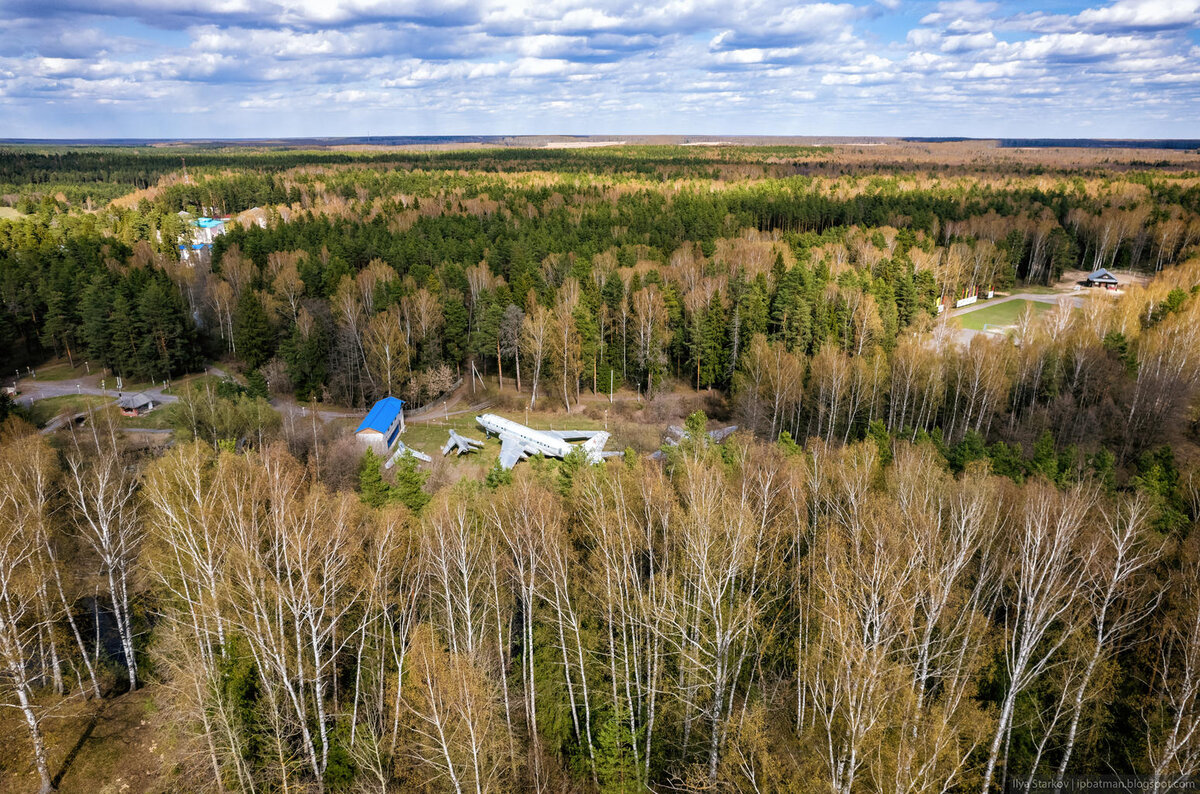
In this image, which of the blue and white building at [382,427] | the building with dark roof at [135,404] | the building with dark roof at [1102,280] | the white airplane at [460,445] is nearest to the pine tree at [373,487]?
the blue and white building at [382,427]

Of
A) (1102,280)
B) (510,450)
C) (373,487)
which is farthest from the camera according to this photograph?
(1102,280)

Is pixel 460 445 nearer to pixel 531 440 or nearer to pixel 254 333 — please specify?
pixel 531 440

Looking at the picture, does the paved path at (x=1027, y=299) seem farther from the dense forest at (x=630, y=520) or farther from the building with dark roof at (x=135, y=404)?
the building with dark roof at (x=135, y=404)

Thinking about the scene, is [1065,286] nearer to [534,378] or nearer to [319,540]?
[534,378]

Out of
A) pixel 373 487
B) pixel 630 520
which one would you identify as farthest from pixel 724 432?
pixel 373 487

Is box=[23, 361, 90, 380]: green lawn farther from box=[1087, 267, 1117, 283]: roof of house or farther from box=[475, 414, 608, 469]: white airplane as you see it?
box=[1087, 267, 1117, 283]: roof of house

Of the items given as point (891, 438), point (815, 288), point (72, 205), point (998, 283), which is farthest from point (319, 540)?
point (72, 205)
